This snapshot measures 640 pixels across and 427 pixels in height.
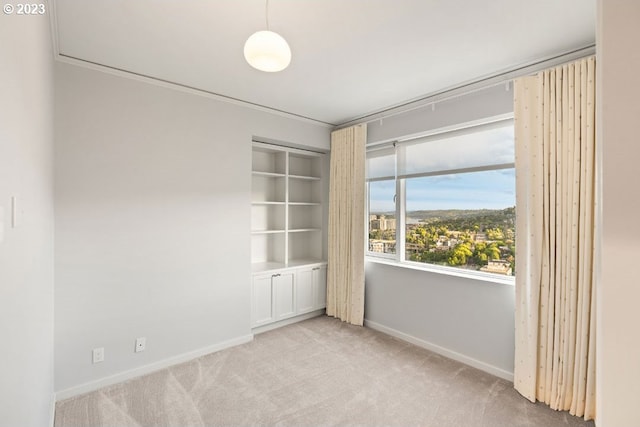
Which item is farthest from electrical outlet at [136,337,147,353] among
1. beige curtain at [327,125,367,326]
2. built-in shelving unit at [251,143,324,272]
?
beige curtain at [327,125,367,326]

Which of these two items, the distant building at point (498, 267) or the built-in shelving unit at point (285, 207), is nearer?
the distant building at point (498, 267)

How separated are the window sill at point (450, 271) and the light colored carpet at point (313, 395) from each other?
0.84 meters

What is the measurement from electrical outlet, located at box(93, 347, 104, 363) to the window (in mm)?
2991

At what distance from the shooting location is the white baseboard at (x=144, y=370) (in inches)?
93.7

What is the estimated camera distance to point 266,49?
150 cm

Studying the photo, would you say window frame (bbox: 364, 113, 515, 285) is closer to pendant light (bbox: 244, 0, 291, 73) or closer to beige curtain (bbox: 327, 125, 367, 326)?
beige curtain (bbox: 327, 125, 367, 326)

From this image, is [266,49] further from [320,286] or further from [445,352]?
[320,286]

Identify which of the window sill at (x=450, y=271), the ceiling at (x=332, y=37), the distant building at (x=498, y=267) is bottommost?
the window sill at (x=450, y=271)

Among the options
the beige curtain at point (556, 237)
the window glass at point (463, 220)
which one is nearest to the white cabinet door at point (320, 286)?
the window glass at point (463, 220)

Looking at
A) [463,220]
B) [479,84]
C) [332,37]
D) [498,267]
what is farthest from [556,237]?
[332,37]

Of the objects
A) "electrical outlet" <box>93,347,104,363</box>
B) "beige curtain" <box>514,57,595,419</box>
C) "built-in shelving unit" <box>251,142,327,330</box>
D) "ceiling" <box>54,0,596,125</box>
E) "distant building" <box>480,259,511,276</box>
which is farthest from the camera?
"built-in shelving unit" <box>251,142,327,330</box>

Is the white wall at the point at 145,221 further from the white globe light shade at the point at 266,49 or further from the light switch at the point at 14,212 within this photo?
the light switch at the point at 14,212

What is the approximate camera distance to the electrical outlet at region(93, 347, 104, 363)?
2.49 meters

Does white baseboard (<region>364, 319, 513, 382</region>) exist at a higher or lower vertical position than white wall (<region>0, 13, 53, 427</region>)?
lower
